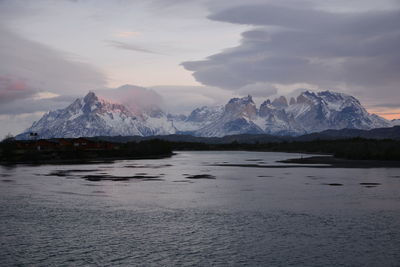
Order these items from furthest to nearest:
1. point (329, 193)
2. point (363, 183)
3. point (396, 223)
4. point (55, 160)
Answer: point (55, 160) → point (363, 183) → point (329, 193) → point (396, 223)

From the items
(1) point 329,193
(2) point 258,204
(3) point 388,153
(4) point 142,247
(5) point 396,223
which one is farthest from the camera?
(3) point 388,153

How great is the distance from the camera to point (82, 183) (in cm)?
8544

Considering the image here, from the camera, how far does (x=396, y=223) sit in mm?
45438

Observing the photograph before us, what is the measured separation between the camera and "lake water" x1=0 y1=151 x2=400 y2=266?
34062 mm

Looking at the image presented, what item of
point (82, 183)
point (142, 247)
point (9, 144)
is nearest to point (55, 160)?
point (9, 144)

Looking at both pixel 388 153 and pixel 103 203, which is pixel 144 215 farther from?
pixel 388 153

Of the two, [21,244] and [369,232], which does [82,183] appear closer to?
[21,244]

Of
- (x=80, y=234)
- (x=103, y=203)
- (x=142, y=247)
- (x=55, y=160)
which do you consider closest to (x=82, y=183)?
(x=103, y=203)

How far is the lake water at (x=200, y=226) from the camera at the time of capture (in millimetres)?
34062

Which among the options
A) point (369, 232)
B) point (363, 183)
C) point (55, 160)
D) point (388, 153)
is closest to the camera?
point (369, 232)

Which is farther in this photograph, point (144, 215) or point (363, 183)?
point (363, 183)

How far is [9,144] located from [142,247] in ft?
538

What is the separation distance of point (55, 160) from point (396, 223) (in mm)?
151880

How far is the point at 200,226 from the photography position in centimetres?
4491
